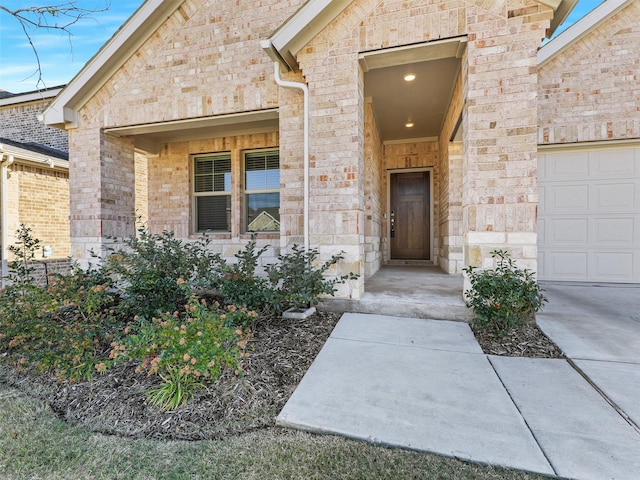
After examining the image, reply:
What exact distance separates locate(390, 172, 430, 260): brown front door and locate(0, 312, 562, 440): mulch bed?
506cm

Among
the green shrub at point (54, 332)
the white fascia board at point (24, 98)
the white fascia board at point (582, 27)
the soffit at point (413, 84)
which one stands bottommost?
Answer: the green shrub at point (54, 332)

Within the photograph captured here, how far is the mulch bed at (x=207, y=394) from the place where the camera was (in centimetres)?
183

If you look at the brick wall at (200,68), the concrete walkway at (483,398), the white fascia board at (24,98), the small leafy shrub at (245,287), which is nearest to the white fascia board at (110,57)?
the brick wall at (200,68)

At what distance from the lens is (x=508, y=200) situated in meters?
3.37

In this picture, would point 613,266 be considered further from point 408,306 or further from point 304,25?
Result: point 304,25

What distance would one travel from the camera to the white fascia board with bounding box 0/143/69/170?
6391mm

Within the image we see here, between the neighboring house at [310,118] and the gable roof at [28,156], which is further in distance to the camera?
the gable roof at [28,156]

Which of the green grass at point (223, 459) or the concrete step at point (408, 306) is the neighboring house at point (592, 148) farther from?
the green grass at point (223, 459)

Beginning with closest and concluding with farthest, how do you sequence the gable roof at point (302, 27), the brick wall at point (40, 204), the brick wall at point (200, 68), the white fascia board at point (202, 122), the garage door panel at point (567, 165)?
1. the gable roof at point (302, 27)
2. the brick wall at point (200, 68)
3. the white fascia board at point (202, 122)
4. the garage door panel at point (567, 165)
5. the brick wall at point (40, 204)

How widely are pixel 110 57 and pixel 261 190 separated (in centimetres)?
312

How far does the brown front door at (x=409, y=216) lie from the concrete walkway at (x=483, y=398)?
4841 millimetres

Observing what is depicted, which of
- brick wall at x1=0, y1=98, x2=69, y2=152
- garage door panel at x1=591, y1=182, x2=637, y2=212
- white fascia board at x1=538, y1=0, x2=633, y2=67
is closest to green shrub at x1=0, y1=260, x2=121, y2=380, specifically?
white fascia board at x1=538, y1=0, x2=633, y2=67

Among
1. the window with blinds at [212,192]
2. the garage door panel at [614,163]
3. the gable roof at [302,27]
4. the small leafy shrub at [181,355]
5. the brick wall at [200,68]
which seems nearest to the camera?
the small leafy shrub at [181,355]

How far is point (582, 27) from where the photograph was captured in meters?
4.82
